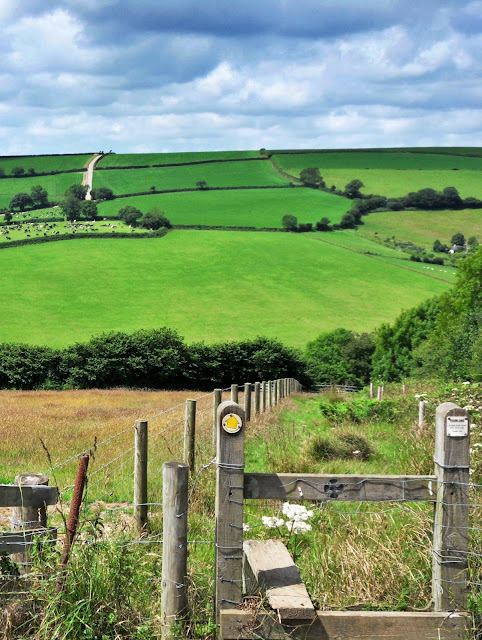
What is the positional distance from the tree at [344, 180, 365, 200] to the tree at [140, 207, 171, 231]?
44.4 meters

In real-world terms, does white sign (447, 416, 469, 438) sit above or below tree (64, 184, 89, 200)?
below

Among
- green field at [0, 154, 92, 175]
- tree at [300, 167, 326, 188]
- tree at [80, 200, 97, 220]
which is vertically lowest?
tree at [80, 200, 97, 220]

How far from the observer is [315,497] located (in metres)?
4.70

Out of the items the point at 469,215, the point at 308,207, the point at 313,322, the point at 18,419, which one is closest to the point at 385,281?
the point at 313,322

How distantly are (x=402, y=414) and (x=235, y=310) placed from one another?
7797 cm

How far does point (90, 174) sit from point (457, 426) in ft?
543

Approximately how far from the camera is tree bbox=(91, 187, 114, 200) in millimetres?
144525

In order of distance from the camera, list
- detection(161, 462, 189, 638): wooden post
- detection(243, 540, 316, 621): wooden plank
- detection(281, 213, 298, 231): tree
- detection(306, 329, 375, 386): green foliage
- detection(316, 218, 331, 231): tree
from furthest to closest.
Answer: detection(316, 218, 331, 231): tree, detection(281, 213, 298, 231): tree, detection(306, 329, 375, 386): green foliage, detection(161, 462, 189, 638): wooden post, detection(243, 540, 316, 621): wooden plank

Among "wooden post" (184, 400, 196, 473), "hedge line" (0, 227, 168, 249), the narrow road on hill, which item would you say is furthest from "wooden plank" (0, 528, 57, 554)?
the narrow road on hill

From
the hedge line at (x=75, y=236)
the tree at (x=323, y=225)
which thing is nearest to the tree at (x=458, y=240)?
the tree at (x=323, y=225)

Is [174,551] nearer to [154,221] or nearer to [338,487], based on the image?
[338,487]

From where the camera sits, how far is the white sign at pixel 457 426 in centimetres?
466

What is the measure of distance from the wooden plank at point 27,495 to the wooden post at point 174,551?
0.92 m

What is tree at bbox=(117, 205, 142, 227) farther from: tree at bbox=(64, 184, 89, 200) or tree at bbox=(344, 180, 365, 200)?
tree at bbox=(344, 180, 365, 200)
